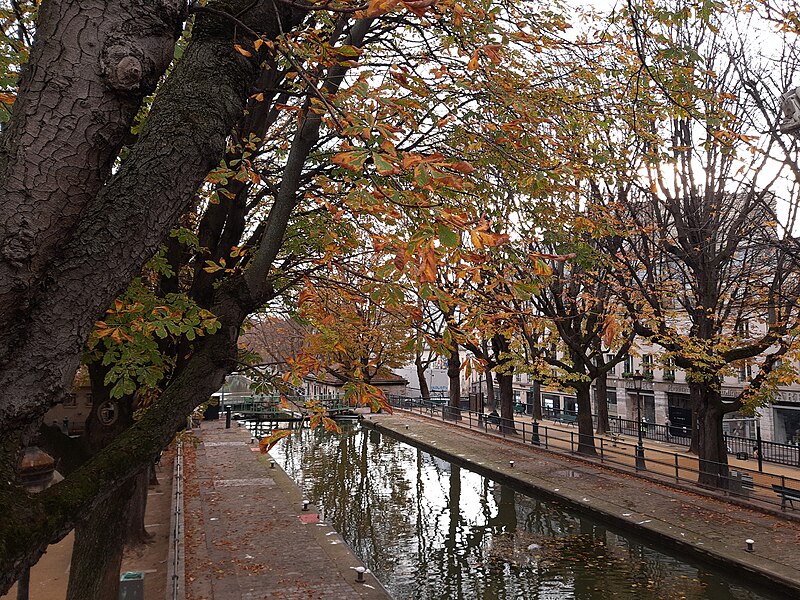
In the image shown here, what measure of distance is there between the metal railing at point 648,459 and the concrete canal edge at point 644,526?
1.03 metres

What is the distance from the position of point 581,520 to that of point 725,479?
4919 millimetres

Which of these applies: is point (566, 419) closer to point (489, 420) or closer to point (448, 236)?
point (489, 420)

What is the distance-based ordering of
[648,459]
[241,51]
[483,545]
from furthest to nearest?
[648,459], [483,545], [241,51]

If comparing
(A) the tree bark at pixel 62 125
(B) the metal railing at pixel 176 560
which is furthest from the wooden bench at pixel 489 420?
(A) the tree bark at pixel 62 125

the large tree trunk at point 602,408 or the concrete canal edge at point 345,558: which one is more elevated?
the large tree trunk at point 602,408

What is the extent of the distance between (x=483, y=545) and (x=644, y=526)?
418cm

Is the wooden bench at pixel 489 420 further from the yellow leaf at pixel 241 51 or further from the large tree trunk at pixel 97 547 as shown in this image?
the yellow leaf at pixel 241 51

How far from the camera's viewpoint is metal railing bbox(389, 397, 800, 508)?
1759 cm

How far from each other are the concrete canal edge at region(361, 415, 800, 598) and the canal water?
9.9 inches

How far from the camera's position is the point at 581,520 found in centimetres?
1697

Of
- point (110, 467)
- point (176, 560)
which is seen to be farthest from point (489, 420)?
point (110, 467)

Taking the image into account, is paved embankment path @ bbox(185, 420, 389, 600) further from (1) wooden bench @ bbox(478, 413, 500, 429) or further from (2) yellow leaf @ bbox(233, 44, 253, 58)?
(1) wooden bench @ bbox(478, 413, 500, 429)

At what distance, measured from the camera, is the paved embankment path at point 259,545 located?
1098 centimetres

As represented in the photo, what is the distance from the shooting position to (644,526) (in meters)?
15.0
